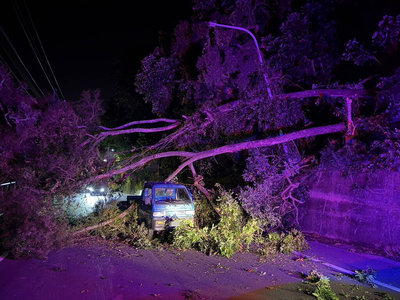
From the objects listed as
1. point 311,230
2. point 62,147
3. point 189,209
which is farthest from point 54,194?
point 311,230

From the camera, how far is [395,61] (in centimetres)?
984

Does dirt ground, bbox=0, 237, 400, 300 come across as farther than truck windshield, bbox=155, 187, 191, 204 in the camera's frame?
No

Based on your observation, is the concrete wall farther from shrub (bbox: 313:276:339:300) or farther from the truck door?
the truck door

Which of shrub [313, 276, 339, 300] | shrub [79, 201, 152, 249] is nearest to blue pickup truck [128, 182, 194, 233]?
shrub [79, 201, 152, 249]

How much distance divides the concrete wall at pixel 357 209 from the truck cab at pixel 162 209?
477 centimetres

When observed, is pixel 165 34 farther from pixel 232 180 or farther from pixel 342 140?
pixel 342 140

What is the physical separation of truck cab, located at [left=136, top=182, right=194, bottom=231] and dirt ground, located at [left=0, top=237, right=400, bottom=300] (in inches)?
38.8

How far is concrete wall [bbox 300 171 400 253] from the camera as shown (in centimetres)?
858

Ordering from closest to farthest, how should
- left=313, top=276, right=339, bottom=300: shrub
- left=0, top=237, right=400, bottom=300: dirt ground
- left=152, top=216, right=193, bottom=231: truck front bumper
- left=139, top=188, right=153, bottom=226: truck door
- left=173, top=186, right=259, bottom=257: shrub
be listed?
left=313, top=276, right=339, bottom=300: shrub → left=0, top=237, right=400, bottom=300: dirt ground → left=173, top=186, right=259, bottom=257: shrub → left=152, top=216, right=193, bottom=231: truck front bumper → left=139, top=188, right=153, bottom=226: truck door

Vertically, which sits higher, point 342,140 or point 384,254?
point 342,140

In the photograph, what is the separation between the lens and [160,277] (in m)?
6.18

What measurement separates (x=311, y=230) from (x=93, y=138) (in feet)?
28.8

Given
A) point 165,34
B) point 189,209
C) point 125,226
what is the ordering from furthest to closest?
point 165,34, point 125,226, point 189,209

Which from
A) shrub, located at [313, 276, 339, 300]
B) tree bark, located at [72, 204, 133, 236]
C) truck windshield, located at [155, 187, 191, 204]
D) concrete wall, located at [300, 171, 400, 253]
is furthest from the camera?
truck windshield, located at [155, 187, 191, 204]
